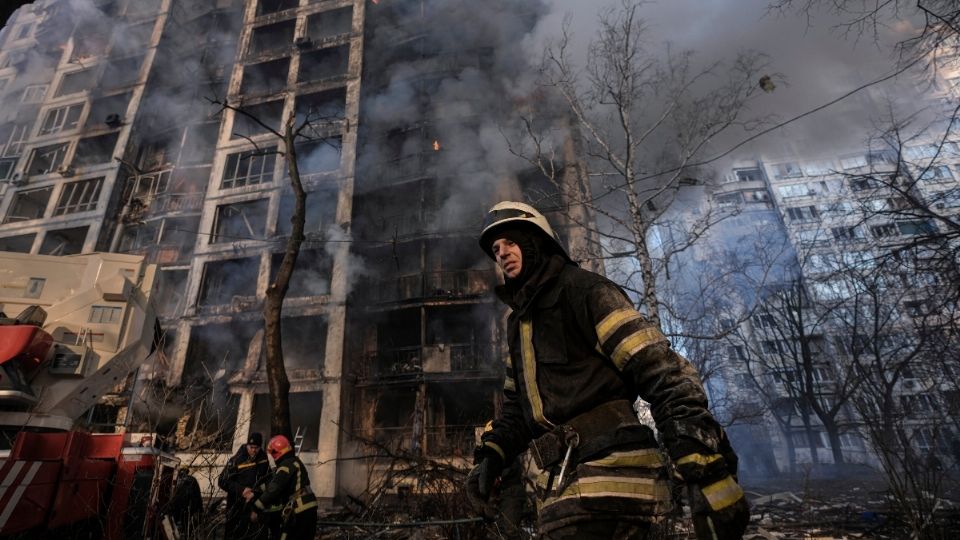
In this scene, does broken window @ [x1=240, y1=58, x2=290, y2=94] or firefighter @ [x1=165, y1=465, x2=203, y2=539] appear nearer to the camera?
firefighter @ [x1=165, y1=465, x2=203, y2=539]

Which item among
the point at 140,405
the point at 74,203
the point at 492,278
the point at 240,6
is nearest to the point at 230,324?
the point at 140,405

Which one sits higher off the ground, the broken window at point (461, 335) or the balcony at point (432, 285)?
the balcony at point (432, 285)

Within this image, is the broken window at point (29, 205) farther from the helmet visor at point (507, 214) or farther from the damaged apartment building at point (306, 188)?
the helmet visor at point (507, 214)

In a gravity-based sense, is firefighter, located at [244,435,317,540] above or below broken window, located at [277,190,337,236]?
below

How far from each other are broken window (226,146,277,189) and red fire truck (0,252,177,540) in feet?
61.0

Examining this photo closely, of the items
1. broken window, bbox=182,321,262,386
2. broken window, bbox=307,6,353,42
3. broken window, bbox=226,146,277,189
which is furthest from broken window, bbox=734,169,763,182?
broken window, bbox=182,321,262,386

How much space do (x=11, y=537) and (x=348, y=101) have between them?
23789 mm

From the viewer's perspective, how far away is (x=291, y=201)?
2272cm

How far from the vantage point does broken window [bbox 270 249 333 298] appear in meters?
20.5

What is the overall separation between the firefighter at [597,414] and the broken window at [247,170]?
24.6m

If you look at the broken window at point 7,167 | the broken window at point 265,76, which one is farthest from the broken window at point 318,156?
the broken window at point 7,167

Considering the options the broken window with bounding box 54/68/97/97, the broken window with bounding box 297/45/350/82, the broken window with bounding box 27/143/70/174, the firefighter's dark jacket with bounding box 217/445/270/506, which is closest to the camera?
the firefighter's dark jacket with bounding box 217/445/270/506

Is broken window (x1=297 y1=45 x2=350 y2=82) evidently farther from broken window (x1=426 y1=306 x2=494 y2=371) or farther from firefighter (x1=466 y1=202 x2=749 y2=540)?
firefighter (x1=466 y1=202 x2=749 y2=540)

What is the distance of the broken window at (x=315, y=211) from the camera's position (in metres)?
22.2
